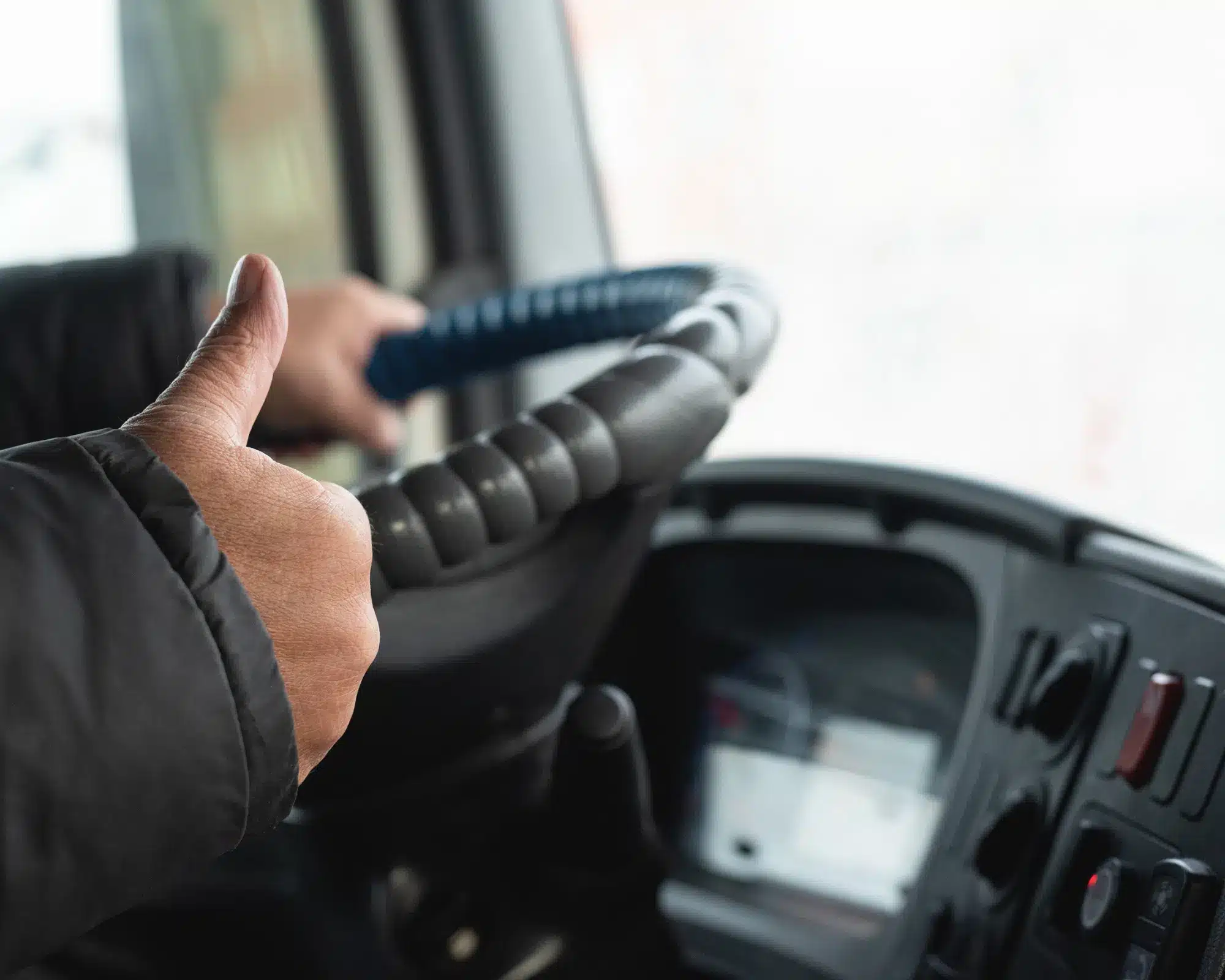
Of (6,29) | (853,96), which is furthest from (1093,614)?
(6,29)

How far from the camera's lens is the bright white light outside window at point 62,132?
4.13 ft

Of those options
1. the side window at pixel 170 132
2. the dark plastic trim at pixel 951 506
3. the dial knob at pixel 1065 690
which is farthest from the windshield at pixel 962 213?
the side window at pixel 170 132

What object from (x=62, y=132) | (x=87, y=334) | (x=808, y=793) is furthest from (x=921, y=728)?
(x=62, y=132)

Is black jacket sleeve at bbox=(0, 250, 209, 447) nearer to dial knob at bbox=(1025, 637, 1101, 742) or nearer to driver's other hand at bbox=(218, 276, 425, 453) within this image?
driver's other hand at bbox=(218, 276, 425, 453)

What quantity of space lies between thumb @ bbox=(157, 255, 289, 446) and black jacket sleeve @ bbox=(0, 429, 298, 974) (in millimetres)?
29

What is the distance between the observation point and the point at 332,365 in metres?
0.95

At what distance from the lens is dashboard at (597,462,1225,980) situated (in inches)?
22.8

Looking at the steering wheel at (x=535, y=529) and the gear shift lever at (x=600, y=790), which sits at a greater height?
the steering wheel at (x=535, y=529)

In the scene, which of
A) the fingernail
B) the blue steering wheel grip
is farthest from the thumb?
the blue steering wheel grip

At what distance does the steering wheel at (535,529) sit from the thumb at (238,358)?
3.4 inches

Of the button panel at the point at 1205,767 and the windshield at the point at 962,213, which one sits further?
the windshield at the point at 962,213

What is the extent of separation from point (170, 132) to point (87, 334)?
0.75 m

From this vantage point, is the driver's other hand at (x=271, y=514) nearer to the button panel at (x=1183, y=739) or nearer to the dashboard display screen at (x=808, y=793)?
the button panel at (x=1183, y=739)

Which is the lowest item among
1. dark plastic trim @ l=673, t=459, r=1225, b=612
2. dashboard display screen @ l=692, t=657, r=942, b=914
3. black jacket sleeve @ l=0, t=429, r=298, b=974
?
dashboard display screen @ l=692, t=657, r=942, b=914
